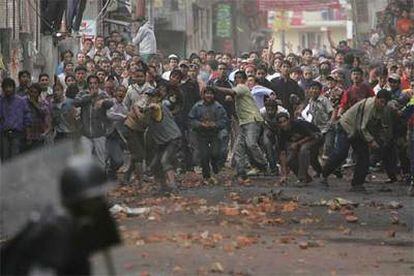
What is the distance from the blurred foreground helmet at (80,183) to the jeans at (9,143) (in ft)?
34.4

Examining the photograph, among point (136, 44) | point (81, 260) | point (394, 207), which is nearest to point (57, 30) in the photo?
point (136, 44)

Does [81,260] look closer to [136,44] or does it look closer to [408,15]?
[136,44]

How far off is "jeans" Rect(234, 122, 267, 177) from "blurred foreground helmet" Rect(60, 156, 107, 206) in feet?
40.8

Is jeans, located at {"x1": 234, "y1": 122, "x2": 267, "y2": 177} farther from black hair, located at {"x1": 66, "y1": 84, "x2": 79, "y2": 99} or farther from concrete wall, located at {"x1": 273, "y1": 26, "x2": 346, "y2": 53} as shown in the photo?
concrete wall, located at {"x1": 273, "y1": 26, "x2": 346, "y2": 53}

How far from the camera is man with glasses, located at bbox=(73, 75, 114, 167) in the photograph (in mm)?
17078

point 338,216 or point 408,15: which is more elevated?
point 408,15

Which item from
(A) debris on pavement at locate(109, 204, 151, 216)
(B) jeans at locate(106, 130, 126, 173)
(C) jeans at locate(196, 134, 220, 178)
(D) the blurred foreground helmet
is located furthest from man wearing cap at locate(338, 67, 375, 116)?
(D) the blurred foreground helmet

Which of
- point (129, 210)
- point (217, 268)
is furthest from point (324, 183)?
point (217, 268)

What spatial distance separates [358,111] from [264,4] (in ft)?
136

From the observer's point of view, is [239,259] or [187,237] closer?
[239,259]

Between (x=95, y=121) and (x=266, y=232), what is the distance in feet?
16.4

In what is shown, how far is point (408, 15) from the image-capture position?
3650cm

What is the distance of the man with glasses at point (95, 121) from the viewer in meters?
17.1

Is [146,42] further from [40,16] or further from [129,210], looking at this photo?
[129,210]
